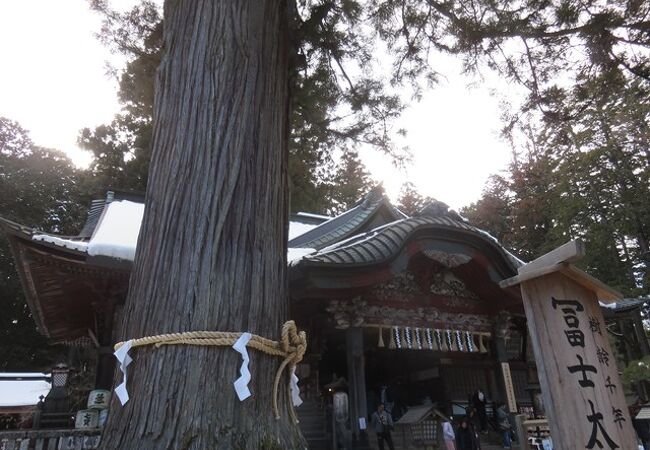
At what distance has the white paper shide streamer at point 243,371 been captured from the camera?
2021 millimetres

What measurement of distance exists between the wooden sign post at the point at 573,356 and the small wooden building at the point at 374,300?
158 inches

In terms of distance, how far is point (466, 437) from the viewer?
26.8ft

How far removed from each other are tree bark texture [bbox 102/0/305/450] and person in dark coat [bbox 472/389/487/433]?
8285 mm

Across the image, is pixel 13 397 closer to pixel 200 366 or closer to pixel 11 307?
pixel 11 307

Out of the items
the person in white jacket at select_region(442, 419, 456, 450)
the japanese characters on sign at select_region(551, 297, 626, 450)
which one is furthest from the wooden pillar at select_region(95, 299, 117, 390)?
the japanese characters on sign at select_region(551, 297, 626, 450)

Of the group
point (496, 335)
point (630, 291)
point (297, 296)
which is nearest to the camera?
point (297, 296)

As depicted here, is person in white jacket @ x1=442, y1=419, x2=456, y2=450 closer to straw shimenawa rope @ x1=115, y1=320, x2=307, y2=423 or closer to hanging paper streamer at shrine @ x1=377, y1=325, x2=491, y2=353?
hanging paper streamer at shrine @ x1=377, y1=325, x2=491, y2=353

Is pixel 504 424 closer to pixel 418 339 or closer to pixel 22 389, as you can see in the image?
pixel 418 339

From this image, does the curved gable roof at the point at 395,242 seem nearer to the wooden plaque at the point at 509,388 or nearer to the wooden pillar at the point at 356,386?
the wooden pillar at the point at 356,386

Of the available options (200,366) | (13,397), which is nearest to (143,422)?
(200,366)

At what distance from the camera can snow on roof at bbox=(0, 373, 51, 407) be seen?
54.0ft

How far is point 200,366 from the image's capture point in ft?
6.68

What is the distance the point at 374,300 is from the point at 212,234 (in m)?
5.98

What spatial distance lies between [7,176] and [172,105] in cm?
2853
